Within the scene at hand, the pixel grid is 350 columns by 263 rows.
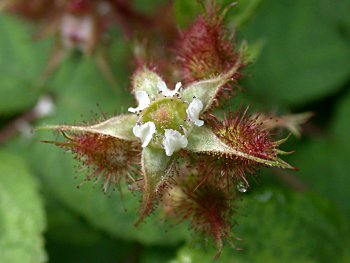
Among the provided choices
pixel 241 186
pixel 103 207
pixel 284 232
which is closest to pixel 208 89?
pixel 241 186

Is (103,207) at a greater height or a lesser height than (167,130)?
lesser

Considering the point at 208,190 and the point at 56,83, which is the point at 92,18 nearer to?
the point at 56,83

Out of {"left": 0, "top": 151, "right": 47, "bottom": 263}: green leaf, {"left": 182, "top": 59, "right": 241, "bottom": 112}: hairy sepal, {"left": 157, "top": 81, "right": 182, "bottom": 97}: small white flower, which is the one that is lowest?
{"left": 0, "top": 151, "right": 47, "bottom": 263}: green leaf

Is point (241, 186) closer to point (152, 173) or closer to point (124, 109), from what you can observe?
point (152, 173)

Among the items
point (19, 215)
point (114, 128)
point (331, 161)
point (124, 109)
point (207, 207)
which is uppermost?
point (114, 128)

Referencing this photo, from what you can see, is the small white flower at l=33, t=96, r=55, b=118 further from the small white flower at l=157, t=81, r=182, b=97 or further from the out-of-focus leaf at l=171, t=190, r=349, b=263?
the small white flower at l=157, t=81, r=182, b=97

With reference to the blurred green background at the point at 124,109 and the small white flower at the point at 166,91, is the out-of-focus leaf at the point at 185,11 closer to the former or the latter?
the blurred green background at the point at 124,109

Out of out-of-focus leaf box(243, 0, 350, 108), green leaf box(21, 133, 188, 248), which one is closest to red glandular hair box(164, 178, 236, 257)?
green leaf box(21, 133, 188, 248)

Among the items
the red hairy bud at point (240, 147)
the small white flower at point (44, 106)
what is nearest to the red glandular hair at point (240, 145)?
the red hairy bud at point (240, 147)
